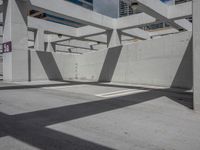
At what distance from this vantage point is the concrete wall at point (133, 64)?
11.2 metres

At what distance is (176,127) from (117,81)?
11462 millimetres

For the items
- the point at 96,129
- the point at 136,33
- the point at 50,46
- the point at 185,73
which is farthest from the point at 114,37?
the point at 96,129

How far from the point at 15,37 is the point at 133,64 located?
8255mm

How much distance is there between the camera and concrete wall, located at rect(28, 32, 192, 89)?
11.2 m

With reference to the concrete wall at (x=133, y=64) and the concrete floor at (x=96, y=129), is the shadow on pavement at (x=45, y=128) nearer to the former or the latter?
the concrete floor at (x=96, y=129)

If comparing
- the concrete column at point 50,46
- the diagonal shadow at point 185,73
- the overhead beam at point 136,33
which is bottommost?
the diagonal shadow at point 185,73

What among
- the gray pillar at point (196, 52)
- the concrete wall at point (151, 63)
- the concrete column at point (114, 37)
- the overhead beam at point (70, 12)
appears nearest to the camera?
the gray pillar at point (196, 52)

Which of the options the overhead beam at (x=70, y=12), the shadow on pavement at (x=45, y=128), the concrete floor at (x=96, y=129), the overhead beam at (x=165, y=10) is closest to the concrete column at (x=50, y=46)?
the overhead beam at (x=70, y=12)

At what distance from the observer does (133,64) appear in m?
14.1

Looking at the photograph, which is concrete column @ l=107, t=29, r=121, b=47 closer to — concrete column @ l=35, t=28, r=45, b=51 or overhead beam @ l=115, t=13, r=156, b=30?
overhead beam @ l=115, t=13, r=156, b=30

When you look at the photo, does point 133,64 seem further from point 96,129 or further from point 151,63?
point 96,129

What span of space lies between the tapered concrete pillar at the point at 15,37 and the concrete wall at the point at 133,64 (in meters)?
1.78

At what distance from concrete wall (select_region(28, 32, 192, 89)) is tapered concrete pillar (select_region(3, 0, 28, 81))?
1.78m

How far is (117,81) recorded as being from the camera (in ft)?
50.6
